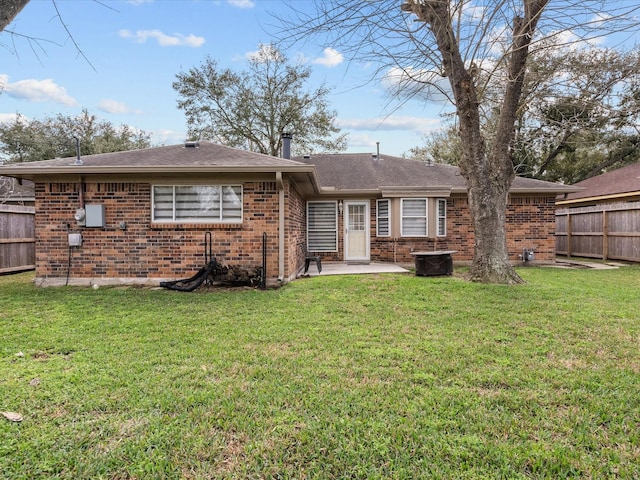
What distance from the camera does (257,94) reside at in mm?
23969

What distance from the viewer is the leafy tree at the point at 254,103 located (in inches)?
943

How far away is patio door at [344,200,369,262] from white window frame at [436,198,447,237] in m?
2.32

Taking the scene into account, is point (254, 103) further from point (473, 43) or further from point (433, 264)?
point (473, 43)

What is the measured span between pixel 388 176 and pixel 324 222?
2939 millimetres

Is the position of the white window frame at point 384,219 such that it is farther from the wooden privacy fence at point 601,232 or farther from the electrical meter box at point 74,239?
the electrical meter box at point 74,239

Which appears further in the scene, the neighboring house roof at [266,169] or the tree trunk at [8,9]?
the neighboring house roof at [266,169]

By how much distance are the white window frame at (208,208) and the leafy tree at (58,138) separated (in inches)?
837

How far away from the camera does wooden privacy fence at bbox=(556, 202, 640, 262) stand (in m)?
Result: 12.4

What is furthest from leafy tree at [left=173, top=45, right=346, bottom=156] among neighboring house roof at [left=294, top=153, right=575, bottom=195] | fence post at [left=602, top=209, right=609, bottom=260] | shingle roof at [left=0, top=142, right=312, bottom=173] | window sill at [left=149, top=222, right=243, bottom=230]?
window sill at [left=149, top=222, right=243, bottom=230]

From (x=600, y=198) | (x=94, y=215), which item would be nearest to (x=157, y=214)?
(x=94, y=215)

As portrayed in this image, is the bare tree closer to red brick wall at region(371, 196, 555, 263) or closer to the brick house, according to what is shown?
the brick house

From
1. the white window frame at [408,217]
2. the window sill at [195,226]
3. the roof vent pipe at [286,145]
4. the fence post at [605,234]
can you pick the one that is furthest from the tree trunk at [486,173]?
the fence post at [605,234]

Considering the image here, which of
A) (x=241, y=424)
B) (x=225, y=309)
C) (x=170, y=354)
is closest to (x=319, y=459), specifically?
(x=241, y=424)

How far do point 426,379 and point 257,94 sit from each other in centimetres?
2390
